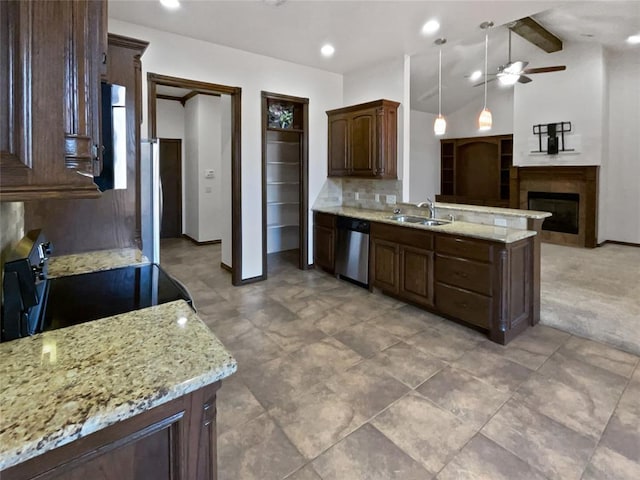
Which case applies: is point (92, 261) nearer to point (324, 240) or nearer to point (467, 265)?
point (467, 265)

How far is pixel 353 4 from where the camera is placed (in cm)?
327

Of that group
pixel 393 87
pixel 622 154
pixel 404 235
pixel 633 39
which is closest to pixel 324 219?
pixel 404 235

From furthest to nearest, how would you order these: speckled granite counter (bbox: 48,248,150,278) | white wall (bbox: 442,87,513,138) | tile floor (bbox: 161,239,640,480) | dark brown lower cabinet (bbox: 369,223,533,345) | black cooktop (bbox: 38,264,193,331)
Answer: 1. white wall (bbox: 442,87,513,138)
2. dark brown lower cabinet (bbox: 369,223,533,345)
3. speckled granite counter (bbox: 48,248,150,278)
4. tile floor (bbox: 161,239,640,480)
5. black cooktop (bbox: 38,264,193,331)

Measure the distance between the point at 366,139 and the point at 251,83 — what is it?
5.16ft

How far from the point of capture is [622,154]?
679 centimetres

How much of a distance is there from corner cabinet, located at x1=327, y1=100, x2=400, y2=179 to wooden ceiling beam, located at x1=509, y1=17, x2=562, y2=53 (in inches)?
109

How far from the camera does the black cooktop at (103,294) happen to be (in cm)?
142

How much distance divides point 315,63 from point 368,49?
0.84 meters

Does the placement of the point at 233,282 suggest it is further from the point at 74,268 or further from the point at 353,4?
the point at 353,4

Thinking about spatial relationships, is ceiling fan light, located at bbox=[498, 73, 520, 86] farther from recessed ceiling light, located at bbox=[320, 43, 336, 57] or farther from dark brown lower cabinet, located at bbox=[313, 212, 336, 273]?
dark brown lower cabinet, located at bbox=[313, 212, 336, 273]

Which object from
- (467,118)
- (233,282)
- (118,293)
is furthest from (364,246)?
(467,118)

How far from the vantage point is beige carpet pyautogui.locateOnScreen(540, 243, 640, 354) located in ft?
10.7

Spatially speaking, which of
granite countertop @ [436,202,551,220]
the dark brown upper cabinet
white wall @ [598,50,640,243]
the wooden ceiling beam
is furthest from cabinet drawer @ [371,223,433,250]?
white wall @ [598,50,640,243]

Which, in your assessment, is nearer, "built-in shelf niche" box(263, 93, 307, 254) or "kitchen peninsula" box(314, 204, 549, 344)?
"kitchen peninsula" box(314, 204, 549, 344)
